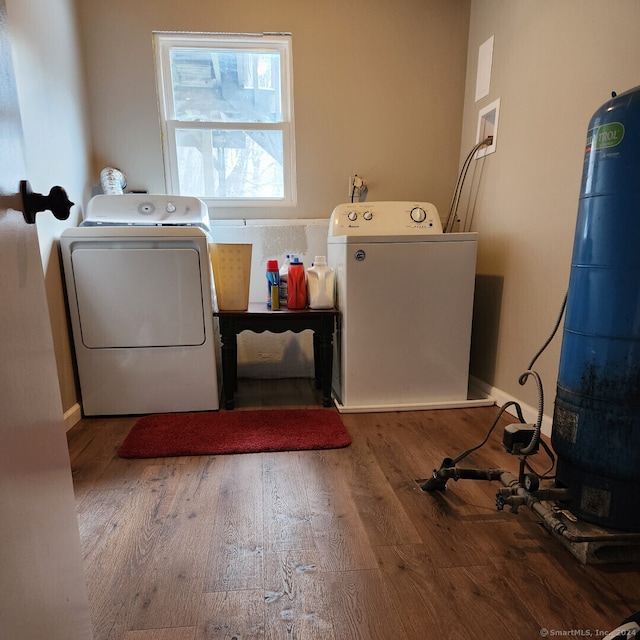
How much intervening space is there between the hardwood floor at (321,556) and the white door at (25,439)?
39cm

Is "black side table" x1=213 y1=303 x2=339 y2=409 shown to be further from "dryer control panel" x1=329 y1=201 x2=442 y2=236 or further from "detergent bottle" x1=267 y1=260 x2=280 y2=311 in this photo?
"dryer control panel" x1=329 y1=201 x2=442 y2=236

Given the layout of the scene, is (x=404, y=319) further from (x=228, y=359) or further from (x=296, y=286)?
(x=228, y=359)

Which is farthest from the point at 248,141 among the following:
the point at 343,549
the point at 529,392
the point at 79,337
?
the point at 343,549

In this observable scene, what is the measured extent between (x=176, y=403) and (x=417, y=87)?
244cm

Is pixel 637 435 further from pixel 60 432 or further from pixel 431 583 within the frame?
pixel 60 432

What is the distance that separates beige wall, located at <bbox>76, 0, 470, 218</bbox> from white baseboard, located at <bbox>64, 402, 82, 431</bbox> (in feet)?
4.48

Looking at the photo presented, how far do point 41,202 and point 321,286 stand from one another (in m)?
1.57

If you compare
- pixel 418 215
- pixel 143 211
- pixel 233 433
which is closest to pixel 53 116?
pixel 143 211

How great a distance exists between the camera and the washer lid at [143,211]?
210 centimetres

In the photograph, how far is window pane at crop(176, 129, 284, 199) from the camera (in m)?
2.51

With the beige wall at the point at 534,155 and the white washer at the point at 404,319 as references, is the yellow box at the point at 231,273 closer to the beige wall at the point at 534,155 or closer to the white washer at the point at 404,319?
the white washer at the point at 404,319

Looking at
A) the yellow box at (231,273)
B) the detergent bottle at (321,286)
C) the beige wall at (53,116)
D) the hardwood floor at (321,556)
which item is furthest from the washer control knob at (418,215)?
the beige wall at (53,116)

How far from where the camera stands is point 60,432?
0.66 metres

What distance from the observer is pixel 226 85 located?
2.47 meters
